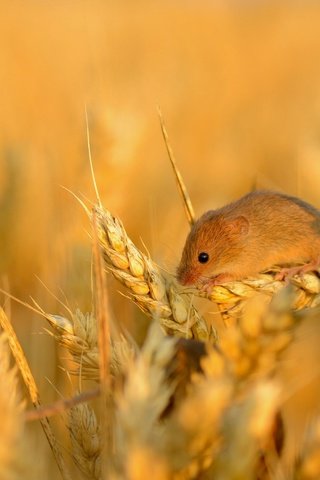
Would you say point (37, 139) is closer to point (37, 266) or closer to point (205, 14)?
point (37, 266)

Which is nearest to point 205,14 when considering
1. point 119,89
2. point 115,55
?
point 115,55

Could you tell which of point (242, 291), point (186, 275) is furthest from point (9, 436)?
point (186, 275)

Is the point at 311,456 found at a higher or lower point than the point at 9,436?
lower

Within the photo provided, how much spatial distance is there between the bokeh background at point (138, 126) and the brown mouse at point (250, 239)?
14 cm

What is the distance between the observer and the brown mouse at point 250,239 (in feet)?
10.3

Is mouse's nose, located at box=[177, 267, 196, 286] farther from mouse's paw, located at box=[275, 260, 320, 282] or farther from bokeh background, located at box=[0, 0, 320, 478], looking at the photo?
mouse's paw, located at box=[275, 260, 320, 282]

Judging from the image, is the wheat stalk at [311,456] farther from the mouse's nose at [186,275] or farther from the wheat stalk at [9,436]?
the mouse's nose at [186,275]

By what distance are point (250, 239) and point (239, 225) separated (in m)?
0.08

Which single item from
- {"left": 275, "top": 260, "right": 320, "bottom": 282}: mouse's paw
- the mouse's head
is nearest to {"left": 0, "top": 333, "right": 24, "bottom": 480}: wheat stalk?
{"left": 275, "top": 260, "right": 320, "bottom": 282}: mouse's paw

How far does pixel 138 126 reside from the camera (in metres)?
3.69

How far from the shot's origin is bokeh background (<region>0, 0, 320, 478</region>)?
3.16m

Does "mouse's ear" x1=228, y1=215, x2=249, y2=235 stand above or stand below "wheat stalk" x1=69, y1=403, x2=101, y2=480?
below

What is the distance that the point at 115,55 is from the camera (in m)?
9.56

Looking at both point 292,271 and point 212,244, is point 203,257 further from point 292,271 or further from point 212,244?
point 292,271
